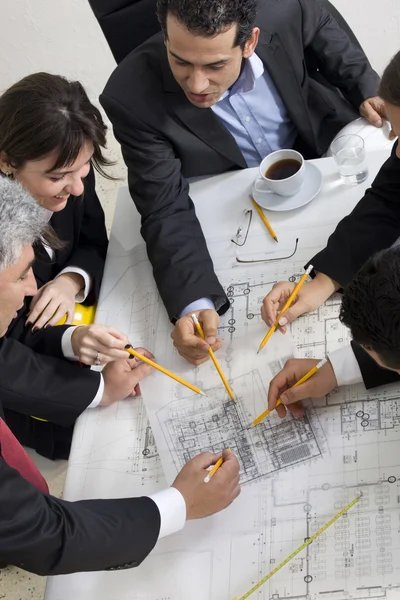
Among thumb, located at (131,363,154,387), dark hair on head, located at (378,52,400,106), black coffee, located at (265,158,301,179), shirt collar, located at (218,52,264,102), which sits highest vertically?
dark hair on head, located at (378,52,400,106)

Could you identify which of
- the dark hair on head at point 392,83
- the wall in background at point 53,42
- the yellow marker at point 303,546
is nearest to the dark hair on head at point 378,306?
the yellow marker at point 303,546

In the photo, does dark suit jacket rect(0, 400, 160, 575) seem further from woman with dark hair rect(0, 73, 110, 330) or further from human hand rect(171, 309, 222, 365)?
woman with dark hair rect(0, 73, 110, 330)

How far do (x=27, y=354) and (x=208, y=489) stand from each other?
22.7 inches

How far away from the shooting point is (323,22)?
2066 mm

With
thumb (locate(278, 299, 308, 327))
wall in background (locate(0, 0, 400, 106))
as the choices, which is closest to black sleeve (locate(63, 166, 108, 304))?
thumb (locate(278, 299, 308, 327))

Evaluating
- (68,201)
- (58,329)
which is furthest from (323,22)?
(58,329)

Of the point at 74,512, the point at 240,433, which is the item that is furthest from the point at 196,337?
the point at 74,512

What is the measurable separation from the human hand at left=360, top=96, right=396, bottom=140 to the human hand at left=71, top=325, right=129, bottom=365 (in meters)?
0.90

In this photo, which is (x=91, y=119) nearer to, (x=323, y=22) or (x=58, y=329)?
(x=58, y=329)

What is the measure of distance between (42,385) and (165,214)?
0.53 metres

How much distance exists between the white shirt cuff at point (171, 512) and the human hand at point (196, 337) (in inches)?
13.0

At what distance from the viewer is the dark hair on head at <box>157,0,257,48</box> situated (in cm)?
160

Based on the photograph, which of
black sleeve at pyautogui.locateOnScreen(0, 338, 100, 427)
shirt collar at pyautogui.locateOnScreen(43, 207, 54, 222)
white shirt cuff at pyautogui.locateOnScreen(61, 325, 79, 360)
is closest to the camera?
Result: black sleeve at pyautogui.locateOnScreen(0, 338, 100, 427)

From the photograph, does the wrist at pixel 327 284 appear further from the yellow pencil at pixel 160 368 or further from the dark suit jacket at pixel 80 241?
the dark suit jacket at pixel 80 241
